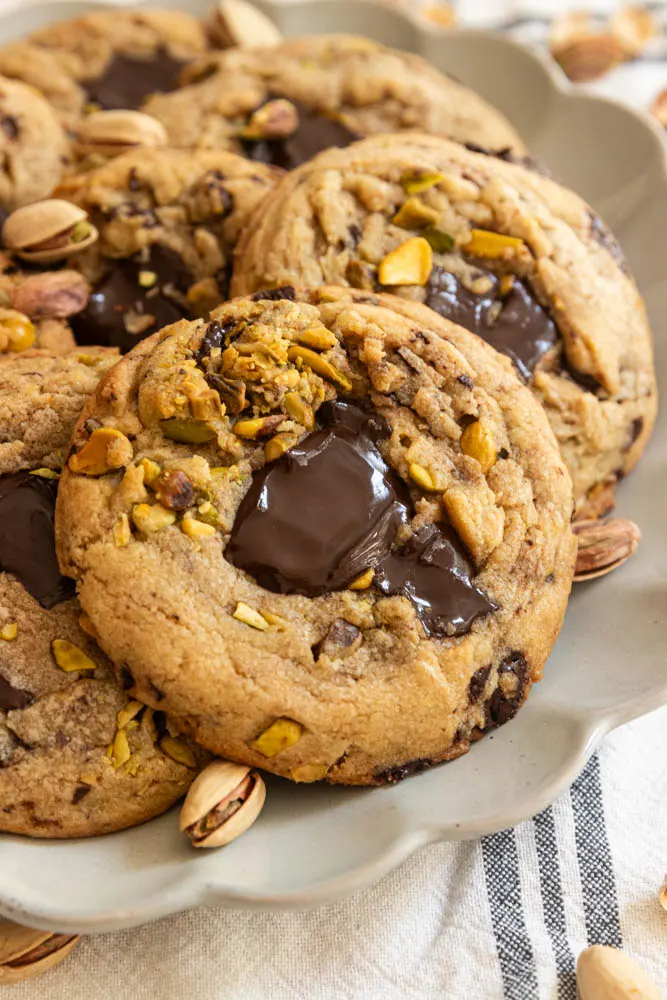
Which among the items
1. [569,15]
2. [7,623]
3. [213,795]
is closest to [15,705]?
[7,623]

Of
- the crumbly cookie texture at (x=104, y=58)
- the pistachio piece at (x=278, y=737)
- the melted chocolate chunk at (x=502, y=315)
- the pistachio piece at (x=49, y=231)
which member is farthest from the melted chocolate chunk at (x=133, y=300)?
the pistachio piece at (x=278, y=737)

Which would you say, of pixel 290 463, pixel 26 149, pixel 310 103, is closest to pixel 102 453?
pixel 290 463

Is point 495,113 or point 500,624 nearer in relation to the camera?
point 500,624

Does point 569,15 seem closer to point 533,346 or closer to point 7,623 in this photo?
point 533,346

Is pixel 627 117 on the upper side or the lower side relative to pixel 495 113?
upper

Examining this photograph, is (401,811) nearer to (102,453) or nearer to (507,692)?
(507,692)

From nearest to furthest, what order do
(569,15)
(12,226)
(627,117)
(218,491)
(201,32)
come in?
1. (218,491)
2. (12,226)
3. (627,117)
4. (201,32)
5. (569,15)

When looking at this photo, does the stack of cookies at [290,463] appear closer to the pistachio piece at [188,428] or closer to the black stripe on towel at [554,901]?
the pistachio piece at [188,428]
